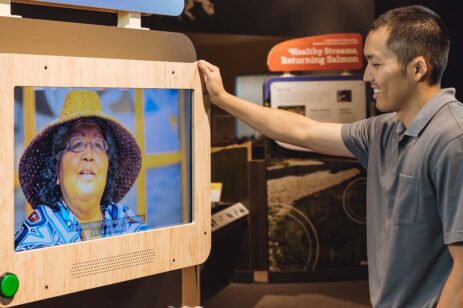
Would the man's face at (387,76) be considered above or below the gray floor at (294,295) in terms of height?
above

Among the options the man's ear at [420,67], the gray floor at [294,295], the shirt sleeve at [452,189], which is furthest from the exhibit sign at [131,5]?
the gray floor at [294,295]

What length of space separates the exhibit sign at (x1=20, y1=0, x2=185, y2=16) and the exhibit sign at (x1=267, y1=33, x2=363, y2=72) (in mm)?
3862

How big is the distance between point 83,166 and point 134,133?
0.60 feet

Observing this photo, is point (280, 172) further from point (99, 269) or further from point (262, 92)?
point (99, 269)

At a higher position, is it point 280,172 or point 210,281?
point 280,172

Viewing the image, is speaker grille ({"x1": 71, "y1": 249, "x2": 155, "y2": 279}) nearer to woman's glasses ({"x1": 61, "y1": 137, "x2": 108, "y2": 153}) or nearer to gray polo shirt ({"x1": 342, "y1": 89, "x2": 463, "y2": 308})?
woman's glasses ({"x1": 61, "y1": 137, "x2": 108, "y2": 153})

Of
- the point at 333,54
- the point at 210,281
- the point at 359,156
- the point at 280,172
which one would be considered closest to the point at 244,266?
the point at 210,281

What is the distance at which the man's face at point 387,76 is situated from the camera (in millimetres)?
1920

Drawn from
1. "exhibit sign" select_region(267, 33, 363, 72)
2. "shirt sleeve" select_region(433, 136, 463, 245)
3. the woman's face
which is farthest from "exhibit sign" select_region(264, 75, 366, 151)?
the woman's face

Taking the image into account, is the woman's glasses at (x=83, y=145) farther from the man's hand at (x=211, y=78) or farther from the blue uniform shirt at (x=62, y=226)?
the man's hand at (x=211, y=78)

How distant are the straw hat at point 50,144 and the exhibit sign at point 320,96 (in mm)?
4005

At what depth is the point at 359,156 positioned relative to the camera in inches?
88.4

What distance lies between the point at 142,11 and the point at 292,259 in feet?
14.1

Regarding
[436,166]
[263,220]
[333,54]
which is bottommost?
[263,220]
